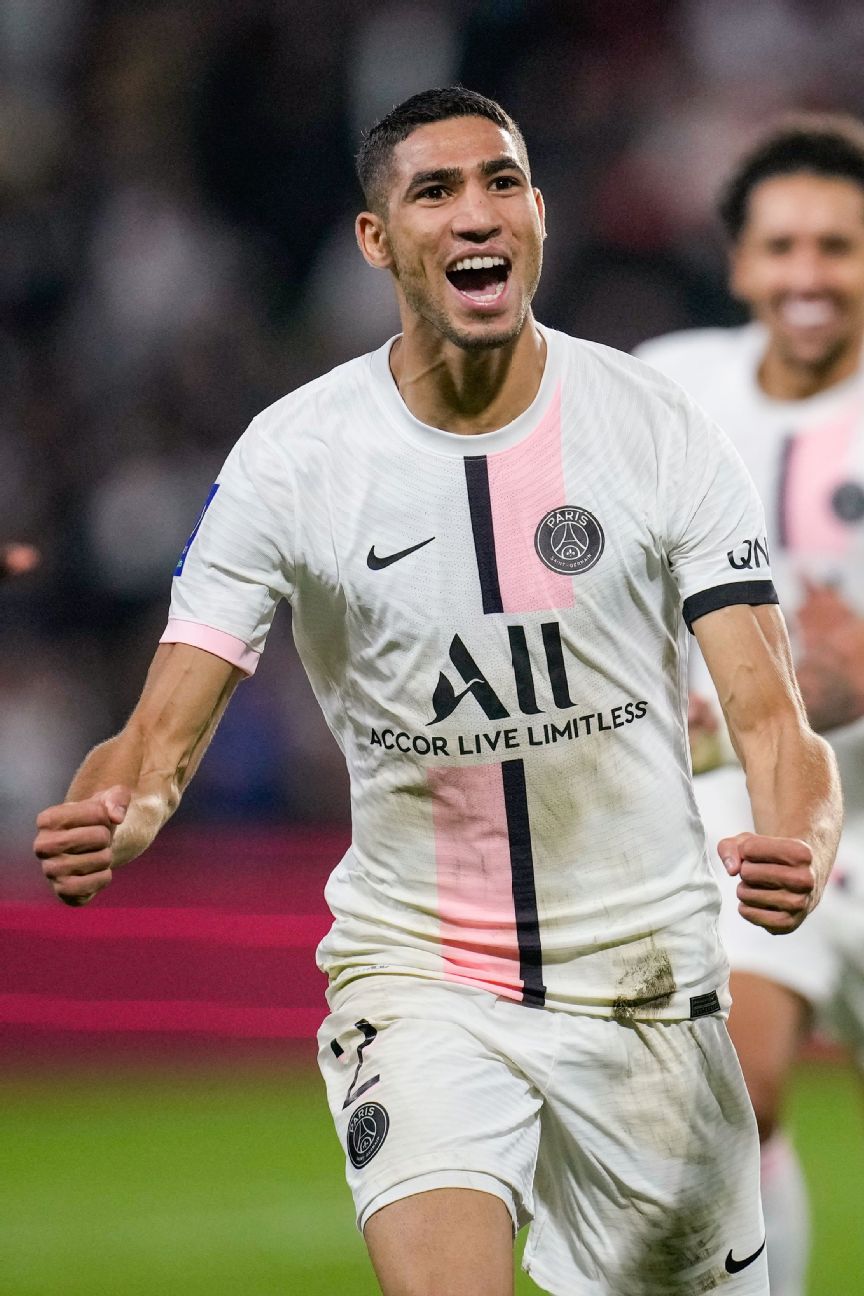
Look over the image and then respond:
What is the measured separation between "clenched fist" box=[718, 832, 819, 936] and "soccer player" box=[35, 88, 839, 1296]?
560 millimetres

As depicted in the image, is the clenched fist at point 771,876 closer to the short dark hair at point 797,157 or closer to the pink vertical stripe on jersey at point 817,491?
the pink vertical stripe on jersey at point 817,491

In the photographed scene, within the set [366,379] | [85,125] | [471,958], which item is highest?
[85,125]

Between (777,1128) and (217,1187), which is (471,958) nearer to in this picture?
(777,1128)

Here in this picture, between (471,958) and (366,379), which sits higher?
(366,379)

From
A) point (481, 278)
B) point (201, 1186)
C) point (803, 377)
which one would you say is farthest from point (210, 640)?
point (201, 1186)

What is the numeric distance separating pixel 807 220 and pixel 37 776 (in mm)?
5108

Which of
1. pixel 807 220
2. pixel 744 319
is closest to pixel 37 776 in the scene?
pixel 744 319

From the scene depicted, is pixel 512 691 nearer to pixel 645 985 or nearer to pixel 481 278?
pixel 645 985

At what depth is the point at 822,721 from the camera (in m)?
4.88

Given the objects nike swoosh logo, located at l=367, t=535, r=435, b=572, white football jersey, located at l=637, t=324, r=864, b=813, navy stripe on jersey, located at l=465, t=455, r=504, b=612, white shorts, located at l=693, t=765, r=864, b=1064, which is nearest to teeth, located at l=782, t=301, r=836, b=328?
white football jersey, located at l=637, t=324, r=864, b=813

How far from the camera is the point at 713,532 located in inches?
131

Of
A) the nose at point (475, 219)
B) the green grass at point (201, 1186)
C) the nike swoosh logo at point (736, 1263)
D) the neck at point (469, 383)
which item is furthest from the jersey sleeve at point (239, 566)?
the green grass at point (201, 1186)

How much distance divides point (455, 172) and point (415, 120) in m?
0.16

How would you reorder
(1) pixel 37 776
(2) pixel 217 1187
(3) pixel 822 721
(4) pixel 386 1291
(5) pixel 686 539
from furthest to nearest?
(1) pixel 37 776
(2) pixel 217 1187
(3) pixel 822 721
(5) pixel 686 539
(4) pixel 386 1291
